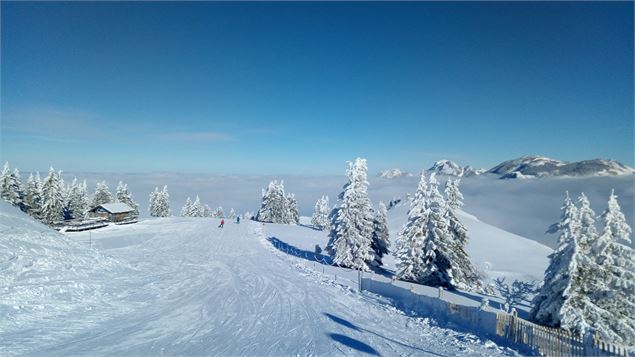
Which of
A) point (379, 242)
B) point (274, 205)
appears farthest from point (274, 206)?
point (379, 242)

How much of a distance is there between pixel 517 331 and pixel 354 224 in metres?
24.1

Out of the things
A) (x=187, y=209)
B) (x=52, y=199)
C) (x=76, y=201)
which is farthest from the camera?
(x=187, y=209)

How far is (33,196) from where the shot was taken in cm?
6019

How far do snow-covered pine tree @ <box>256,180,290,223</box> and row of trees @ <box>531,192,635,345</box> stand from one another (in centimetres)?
6983

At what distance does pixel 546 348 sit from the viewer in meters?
12.2

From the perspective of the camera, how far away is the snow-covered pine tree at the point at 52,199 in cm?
6012

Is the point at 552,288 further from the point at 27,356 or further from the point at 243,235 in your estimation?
the point at 243,235

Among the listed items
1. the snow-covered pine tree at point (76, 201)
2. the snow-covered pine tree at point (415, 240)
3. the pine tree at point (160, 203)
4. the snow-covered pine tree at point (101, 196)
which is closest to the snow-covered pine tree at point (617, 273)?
the snow-covered pine tree at point (415, 240)

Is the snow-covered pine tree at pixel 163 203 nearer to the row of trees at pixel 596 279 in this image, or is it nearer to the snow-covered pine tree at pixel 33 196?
the snow-covered pine tree at pixel 33 196

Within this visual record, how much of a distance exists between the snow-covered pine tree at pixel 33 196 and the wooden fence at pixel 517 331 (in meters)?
67.3

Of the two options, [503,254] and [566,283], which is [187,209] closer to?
[503,254]

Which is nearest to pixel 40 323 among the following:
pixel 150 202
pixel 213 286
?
pixel 213 286

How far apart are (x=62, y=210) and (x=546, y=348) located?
Result: 77062 millimetres

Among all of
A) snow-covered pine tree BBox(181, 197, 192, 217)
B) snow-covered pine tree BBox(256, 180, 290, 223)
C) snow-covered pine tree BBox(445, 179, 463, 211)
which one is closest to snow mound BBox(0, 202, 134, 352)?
snow-covered pine tree BBox(445, 179, 463, 211)
